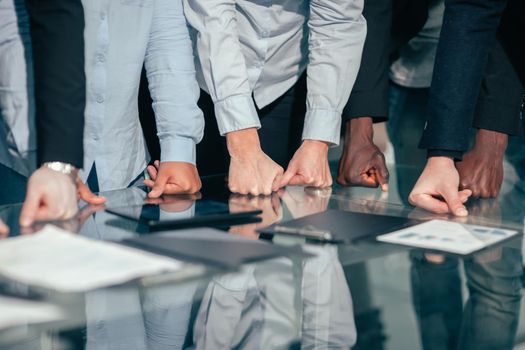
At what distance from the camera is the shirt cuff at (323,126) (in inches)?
75.0

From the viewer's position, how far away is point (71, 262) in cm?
96

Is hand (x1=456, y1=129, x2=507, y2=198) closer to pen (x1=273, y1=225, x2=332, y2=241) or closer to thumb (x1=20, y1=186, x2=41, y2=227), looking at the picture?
pen (x1=273, y1=225, x2=332, y2=241)

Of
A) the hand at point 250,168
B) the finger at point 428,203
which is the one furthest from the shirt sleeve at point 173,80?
the finger at point 428,203

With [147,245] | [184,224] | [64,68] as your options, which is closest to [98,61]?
[64,68]

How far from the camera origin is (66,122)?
4.71 feet

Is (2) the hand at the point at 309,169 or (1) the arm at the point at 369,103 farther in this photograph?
(1) the arm at the point at 369,103

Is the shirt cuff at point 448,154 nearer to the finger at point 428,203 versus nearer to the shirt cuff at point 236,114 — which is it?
the finger at point 428,203

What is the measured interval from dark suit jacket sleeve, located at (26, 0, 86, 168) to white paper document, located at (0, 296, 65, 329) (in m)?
0.61

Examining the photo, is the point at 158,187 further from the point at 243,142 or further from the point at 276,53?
the point at 276,53

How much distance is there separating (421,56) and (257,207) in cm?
116

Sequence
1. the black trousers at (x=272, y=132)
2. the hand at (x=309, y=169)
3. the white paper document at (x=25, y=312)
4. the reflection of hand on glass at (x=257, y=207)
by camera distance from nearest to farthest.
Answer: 1. the white paper document at (x=25, y=312)
2. the reflection of hand on glass at (x=257, y=207)
3. the hand at (x=309, y=169)
4. the black trousers at (x=272, y=132)

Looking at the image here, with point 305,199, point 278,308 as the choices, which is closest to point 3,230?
point 278,308

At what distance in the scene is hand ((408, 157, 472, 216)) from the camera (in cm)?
148

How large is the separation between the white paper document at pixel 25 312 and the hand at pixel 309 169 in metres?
0.95
